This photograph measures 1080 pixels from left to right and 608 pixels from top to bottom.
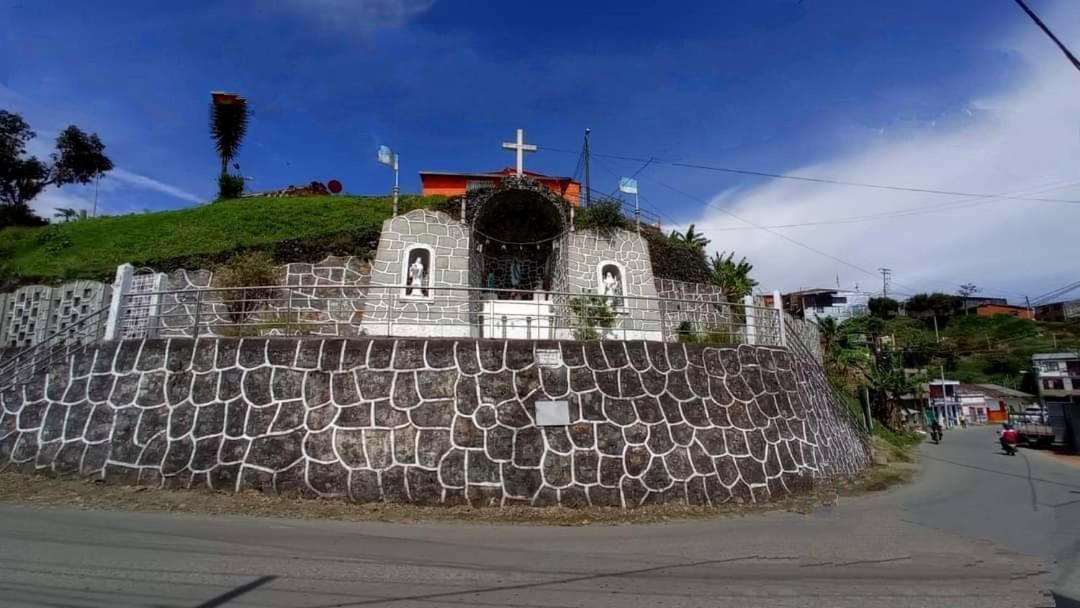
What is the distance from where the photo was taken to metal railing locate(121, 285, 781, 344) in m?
10.6

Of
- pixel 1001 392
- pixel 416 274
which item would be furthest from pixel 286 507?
pixel 1001 392

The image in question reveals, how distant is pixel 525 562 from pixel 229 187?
26.5m

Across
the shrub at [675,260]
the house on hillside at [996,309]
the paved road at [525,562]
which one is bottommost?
the paved road at [525,562]

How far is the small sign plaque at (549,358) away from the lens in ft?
29.6

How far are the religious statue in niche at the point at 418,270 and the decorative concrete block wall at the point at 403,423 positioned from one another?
20.5 feet

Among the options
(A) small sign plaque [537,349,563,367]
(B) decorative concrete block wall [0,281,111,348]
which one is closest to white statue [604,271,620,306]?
(A) small sign plaque [537,349,563,367]

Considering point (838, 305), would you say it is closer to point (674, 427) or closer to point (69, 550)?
point (674, 427)

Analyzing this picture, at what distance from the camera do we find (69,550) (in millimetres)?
5305

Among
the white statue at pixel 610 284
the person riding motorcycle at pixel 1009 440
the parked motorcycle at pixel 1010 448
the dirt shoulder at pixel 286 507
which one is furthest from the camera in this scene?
the parked motorcycle at pixel 1010 448

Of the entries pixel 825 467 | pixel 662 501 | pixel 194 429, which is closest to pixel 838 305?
pixel 825 467

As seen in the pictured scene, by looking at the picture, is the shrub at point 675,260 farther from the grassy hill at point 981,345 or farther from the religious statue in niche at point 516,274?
the grassy hill at point 981,345

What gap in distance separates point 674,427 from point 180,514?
23.8ft

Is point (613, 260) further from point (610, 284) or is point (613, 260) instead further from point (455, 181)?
point (455, 181)

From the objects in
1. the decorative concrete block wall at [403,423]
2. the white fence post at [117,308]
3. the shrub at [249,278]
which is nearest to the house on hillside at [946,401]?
the decorative concrete block wall at [403,423]
